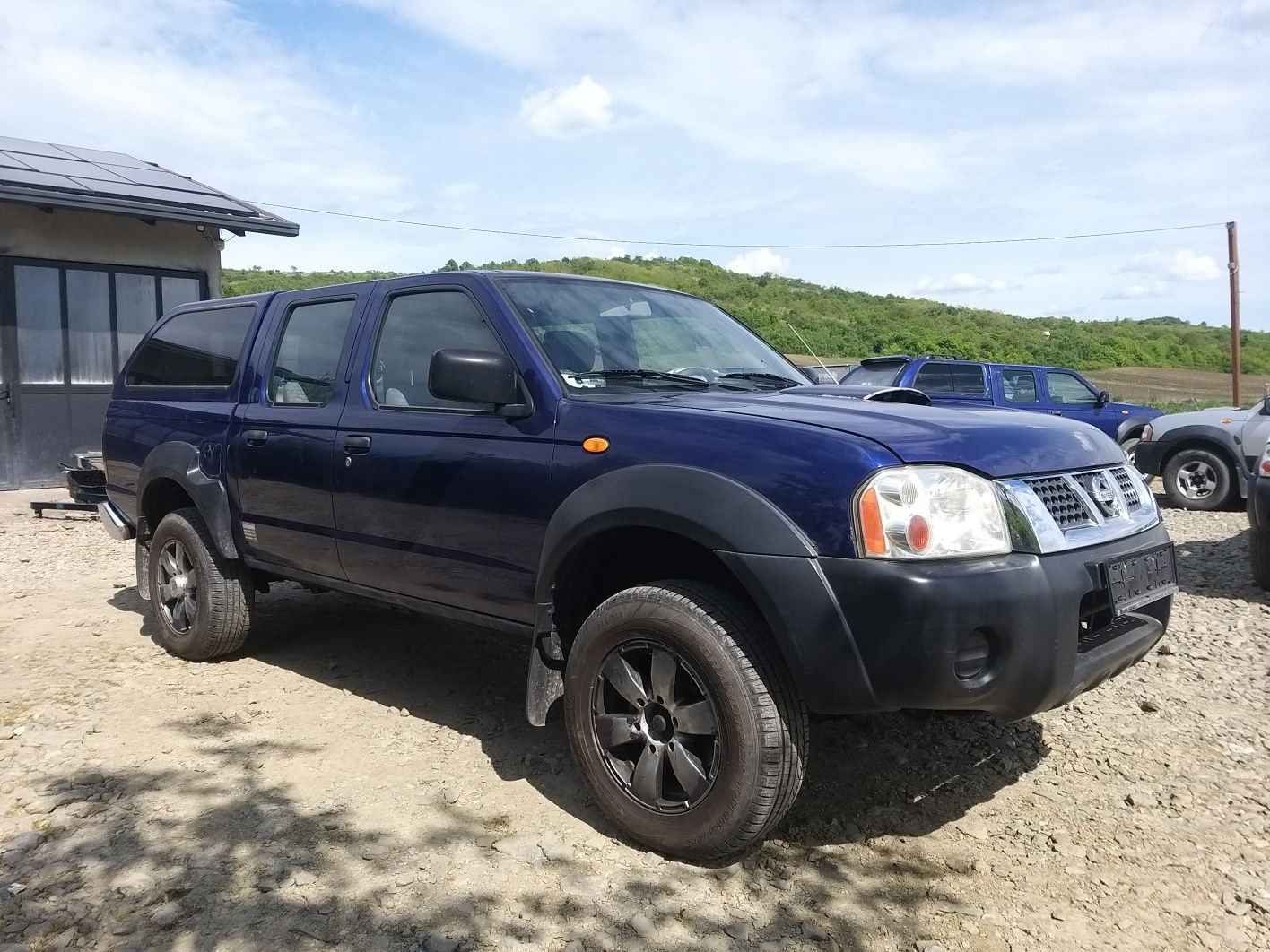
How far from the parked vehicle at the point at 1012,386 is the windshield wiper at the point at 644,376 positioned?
8.20 metres

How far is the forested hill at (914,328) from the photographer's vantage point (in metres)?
52.8

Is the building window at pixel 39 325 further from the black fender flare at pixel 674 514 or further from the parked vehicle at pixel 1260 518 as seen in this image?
the parked vehicle at pixel 1260 518

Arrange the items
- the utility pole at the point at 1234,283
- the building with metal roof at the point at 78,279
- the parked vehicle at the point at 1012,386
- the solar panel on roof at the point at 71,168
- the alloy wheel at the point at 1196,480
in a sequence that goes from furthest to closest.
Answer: the utility pole at the point at 1234,283, the parked vehicle at the point at 1012,386, the solar panel on roof at the point at 71,168, the building with metal roof at the point at 78,279, the alloy wheel at the point at 1196,480

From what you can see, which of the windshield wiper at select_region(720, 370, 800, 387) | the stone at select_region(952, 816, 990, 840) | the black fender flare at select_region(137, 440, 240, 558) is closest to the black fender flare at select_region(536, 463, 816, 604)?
the windshield wiper at select_region(720, 370, 800, 387)

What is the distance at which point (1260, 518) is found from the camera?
6.04m

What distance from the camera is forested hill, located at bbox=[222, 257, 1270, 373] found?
5275 centimetres

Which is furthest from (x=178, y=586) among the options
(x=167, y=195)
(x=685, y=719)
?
(x=167, y=195)

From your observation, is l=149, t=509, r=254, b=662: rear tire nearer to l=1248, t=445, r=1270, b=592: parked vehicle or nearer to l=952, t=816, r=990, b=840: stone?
l=952, t=816, r=990, b=840: stone

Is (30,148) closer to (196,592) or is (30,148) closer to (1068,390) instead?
(196,592)

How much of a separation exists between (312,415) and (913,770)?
2799 millimetres

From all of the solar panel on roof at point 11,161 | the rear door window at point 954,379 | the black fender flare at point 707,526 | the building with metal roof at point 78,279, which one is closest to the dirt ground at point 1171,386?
the rear door window at point 954,379

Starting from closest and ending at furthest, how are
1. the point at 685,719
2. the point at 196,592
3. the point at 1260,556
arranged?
the point at 685,719 → the point at 196,592 → the point at 1260,556

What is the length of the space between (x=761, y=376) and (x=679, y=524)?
1.26 meters

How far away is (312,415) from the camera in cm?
426
